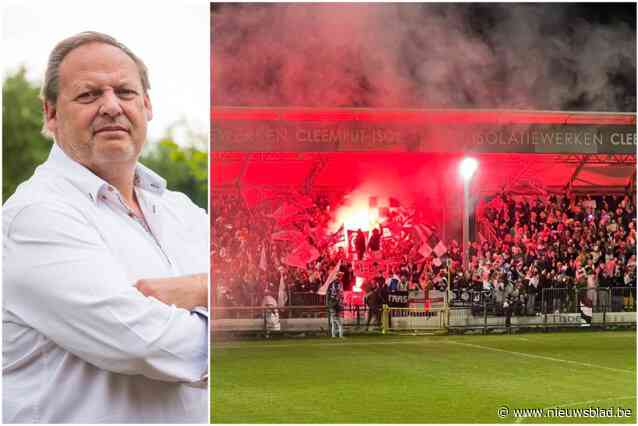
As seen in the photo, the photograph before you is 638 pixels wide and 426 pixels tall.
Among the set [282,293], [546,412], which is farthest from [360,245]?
[546,412]

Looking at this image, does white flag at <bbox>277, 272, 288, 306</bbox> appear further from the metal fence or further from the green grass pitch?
the green grass pitch

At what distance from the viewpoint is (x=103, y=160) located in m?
4.61

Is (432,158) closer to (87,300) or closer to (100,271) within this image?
(100,271)

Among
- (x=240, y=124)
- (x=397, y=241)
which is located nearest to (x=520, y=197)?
(x=397, y=241)

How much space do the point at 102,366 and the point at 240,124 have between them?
1.58m

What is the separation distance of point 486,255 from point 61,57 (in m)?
2.69

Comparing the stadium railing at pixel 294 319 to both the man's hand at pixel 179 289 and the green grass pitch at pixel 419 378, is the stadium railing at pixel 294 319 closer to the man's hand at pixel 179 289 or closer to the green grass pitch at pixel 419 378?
the green grass pitch at pixel 419 378

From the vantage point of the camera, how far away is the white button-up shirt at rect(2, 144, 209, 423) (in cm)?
432

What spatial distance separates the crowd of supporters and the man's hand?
38cm

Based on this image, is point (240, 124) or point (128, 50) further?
point (240, 124)

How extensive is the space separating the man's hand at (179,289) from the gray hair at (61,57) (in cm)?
97

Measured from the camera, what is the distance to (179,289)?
4648 mm

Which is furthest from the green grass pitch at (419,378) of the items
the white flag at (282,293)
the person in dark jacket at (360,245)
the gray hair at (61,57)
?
the gray hair at (61,57)

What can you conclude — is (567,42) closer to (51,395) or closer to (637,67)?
(637,67)
